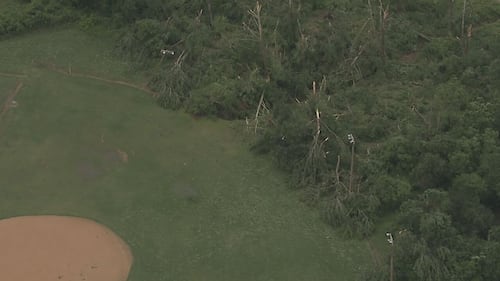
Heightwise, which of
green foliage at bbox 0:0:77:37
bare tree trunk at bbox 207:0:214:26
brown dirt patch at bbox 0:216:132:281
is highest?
bare tree trunk at bbox 207:0:214:26

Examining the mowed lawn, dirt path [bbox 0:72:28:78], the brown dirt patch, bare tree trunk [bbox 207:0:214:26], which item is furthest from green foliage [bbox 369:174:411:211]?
dirt path [bbox 0:72:28:78]

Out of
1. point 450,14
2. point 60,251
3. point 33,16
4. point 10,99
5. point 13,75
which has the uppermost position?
point 450,14

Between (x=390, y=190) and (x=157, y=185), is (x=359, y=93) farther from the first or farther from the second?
(x=157, y=185)

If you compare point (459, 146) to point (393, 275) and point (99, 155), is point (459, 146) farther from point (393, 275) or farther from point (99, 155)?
point (99, 155)

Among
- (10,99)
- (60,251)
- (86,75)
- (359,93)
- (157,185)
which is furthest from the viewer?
(86,75)

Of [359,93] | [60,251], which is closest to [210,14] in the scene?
[359,93]

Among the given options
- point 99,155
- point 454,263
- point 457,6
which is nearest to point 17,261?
point 99,155

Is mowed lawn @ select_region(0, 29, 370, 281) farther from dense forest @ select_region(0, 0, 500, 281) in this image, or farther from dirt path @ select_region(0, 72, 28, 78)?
dense forest @ select_region(0, 0, 500, 281)
